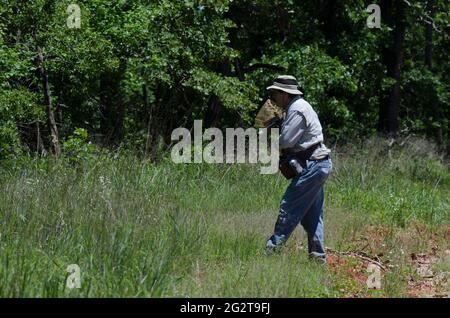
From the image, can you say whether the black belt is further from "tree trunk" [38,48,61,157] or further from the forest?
"tree trunk" [38,48,61,157]

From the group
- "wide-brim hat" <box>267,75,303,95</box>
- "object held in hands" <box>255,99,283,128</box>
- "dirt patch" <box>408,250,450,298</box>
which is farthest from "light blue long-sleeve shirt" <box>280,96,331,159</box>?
"dirt patch" <box>408,250,450,298</box>

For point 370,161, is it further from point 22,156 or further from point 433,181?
point 22,156

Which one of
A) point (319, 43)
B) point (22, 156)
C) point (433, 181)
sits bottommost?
point (433, 181)

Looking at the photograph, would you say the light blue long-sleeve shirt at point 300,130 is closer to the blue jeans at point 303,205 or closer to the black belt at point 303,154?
the black belt at point 303,154

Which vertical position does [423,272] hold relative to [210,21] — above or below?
below

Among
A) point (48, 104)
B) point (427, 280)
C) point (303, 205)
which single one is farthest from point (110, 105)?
point (427, 280)

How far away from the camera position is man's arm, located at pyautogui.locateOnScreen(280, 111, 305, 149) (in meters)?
7.95

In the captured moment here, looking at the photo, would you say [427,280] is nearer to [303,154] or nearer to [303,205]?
[303,205]

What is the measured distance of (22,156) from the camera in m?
11.0

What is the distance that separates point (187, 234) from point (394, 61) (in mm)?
16903

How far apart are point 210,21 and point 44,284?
1007 centimetres

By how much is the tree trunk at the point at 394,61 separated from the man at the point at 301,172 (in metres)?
14.9

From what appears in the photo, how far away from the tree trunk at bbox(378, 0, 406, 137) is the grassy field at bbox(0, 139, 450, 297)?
10.6m
